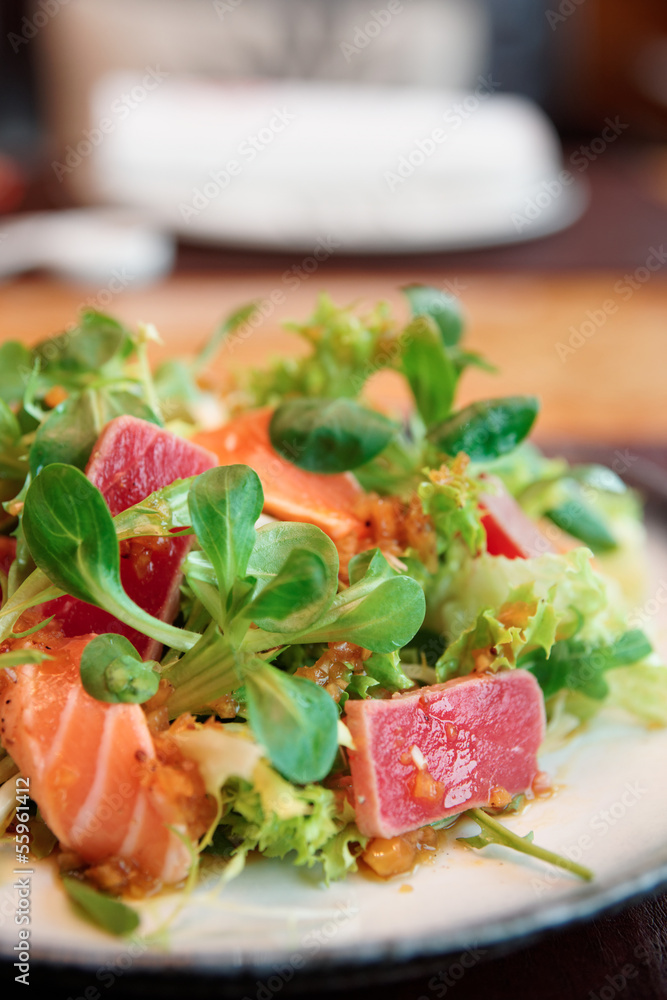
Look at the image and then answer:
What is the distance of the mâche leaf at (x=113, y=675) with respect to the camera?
146cm

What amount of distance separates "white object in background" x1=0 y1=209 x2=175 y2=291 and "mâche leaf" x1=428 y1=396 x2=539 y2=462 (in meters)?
3.54

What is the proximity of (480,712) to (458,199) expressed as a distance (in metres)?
4.95

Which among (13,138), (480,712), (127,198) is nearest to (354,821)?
(480,712)

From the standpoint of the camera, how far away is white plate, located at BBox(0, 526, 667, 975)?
1201mm

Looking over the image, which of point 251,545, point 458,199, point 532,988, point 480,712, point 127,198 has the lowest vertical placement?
point 127,198

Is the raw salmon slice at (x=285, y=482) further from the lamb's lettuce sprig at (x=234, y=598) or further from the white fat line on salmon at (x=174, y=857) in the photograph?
the white fat line on salmon at (x=174, y=857)

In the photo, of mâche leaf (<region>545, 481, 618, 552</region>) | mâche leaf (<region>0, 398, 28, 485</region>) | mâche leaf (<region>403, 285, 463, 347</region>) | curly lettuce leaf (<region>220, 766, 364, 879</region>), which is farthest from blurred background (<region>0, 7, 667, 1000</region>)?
curly lettuce leaf (<region>220, 766, 364, 879</region>)

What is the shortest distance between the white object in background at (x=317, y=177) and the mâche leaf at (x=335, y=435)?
3.85 m

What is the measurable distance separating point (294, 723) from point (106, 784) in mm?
322

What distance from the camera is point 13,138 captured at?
30.6 ft

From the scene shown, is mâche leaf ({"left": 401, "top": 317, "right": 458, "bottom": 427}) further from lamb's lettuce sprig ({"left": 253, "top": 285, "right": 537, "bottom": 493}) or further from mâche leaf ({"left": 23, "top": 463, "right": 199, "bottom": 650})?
mâche leaf ({"left": 23, "top": 463, "right": 199, "bottom": 650})

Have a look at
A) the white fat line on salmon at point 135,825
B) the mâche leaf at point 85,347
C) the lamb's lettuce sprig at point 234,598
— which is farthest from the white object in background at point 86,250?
the white fat line on salmon at point 135,825

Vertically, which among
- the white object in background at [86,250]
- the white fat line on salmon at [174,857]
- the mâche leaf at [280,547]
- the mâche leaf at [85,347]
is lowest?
the white object in background at [86,250]

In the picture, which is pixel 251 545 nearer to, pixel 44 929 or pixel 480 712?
pixel 480 712
